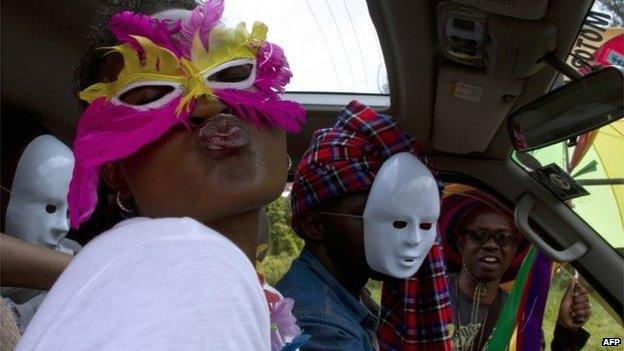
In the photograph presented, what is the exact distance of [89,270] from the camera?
0.75m

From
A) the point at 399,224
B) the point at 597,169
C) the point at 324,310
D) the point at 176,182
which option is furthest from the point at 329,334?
the point at 597,169

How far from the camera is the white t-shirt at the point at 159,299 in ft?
2.13

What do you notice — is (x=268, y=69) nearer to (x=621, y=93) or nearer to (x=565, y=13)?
(x=565, y=13)

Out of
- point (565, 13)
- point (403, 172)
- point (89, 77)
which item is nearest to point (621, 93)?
point (565, 13)

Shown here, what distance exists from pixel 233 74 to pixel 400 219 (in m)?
1.39

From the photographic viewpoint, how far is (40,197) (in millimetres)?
2652

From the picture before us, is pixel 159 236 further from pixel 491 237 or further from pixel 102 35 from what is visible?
pixel 491 237

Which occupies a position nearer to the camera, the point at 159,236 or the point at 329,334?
the point at 159,236

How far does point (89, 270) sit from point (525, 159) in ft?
9.21

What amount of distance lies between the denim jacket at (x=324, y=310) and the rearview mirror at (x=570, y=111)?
0.97 m

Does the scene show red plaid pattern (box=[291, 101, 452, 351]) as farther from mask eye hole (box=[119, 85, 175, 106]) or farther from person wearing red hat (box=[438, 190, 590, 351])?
mask eye hole (box=[119, 85, 175, 106])

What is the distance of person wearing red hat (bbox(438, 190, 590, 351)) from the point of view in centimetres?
370

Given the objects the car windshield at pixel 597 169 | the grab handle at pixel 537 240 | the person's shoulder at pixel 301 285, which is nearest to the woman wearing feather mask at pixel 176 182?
the person's shoulder at pixel 301 285

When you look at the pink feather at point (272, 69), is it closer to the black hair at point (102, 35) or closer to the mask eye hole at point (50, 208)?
the black hair at point (102, 35)
